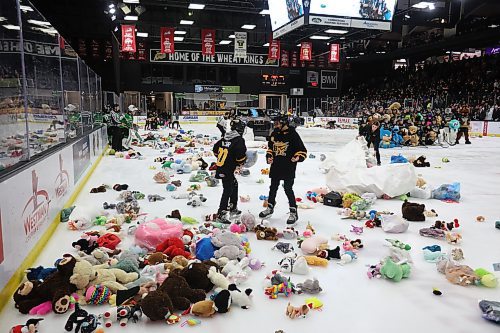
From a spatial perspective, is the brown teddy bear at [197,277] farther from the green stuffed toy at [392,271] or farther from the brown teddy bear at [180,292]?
the green stuffed toy at [392,271]

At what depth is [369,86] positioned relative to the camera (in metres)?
39.9

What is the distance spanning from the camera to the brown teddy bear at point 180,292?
3455mm

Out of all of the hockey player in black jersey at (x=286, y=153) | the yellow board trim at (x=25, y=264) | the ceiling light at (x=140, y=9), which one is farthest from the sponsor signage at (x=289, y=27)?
the yellow board trim at (x=25, y=264)

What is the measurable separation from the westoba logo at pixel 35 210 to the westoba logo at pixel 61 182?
75cm

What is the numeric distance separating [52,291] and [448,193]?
6451mm

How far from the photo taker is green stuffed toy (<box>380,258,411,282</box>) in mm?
4083

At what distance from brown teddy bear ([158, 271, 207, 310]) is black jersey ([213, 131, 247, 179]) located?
7.50ft

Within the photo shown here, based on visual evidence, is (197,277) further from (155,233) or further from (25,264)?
(25,264)

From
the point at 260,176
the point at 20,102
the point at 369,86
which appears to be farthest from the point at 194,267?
the point at 369,86

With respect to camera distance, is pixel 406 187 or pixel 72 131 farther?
pixel 72 131

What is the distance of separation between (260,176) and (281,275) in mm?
6094

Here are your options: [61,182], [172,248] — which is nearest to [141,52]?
[61,182]

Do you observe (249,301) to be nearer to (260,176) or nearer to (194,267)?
(194,267)

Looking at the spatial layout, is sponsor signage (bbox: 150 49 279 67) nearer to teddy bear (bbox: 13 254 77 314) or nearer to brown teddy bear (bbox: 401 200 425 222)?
brown teddy bear (bbox: 401 200 425 222)
